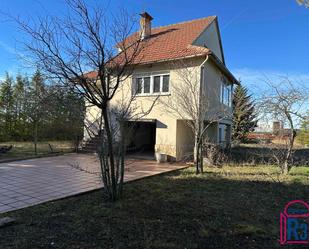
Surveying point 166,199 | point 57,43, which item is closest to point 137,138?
point 166,199

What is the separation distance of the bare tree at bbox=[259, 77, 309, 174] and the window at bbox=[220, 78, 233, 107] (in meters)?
6.68

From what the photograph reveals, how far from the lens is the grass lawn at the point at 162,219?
3.71 m

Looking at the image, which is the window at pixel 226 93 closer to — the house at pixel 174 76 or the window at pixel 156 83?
the house at pixel 174 76

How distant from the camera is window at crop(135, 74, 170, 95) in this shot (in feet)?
44.7

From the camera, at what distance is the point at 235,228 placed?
4266mm

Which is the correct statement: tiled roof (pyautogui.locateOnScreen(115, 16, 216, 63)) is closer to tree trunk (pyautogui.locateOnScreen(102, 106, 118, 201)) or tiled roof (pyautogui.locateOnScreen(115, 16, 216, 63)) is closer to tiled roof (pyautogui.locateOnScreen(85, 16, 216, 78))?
tiled roof (pyautogui.locateOnScreen(85, 16, 216, 78))

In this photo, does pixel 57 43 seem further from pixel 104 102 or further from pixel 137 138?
pixel 137 138

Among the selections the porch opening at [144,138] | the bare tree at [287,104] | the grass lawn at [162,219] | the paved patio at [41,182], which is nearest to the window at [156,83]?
the porch opening at [144,138]

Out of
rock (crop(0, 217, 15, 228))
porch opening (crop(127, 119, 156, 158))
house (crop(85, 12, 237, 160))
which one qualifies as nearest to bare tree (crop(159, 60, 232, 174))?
house (crop(85, 12, 237, 160))

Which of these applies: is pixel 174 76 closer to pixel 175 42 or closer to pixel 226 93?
pixel 175 42

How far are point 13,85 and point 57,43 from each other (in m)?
20.8

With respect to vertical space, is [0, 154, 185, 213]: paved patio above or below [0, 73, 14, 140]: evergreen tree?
below

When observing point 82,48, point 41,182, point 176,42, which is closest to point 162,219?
point 82,48

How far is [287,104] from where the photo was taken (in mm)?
9359
